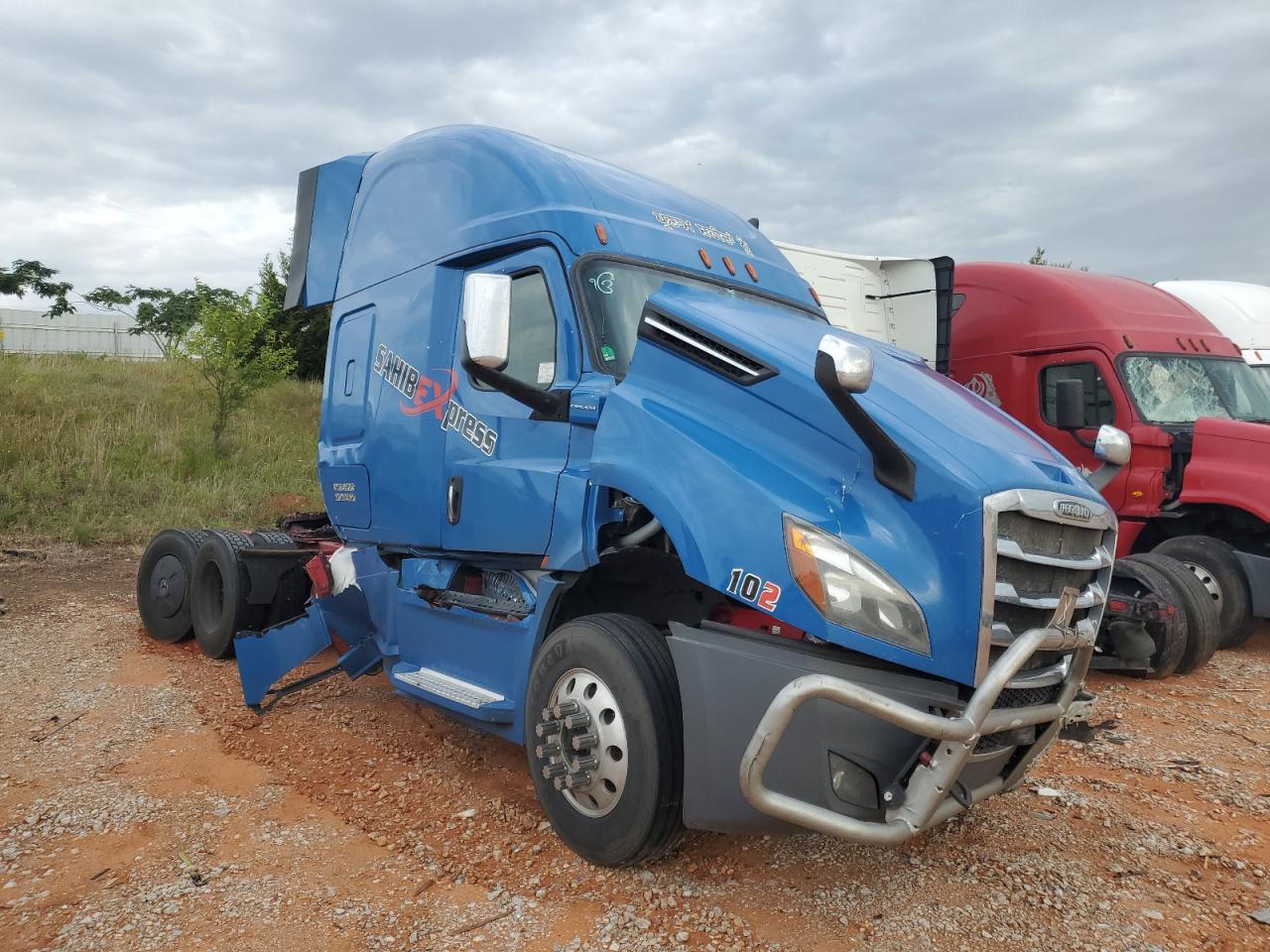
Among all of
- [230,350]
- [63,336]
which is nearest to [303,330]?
[230,350]

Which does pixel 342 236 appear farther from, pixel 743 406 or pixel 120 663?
pixel 743 406

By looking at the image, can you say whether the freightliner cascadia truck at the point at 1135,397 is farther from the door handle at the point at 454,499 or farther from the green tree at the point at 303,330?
the green tree at the point at 303,330

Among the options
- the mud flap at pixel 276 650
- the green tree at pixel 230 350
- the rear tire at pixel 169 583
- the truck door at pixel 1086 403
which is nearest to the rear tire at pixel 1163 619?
the truck door at pixel 1086 403

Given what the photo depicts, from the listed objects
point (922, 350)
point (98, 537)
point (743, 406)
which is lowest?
point (98, 537)

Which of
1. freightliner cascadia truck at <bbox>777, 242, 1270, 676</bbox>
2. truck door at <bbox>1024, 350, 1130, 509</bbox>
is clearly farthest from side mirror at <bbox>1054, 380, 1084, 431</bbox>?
truck door at <bbox>1024, 350, 1130, 509</bbox>

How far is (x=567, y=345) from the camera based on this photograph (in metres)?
4.05

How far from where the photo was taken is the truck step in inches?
160

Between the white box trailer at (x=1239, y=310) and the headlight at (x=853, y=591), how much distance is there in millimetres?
9218

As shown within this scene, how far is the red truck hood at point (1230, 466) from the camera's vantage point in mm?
7422

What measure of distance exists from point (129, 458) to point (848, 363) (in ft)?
46.4

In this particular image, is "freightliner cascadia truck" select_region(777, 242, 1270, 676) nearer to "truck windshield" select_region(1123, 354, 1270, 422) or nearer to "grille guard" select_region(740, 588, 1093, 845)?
"truck windshield" select_region(1123, 354, 1270, 422)

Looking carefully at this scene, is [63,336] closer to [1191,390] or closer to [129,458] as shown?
[129,458]

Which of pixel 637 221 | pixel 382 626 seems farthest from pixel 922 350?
pixel 382 626

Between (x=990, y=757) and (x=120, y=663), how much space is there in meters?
5.93
